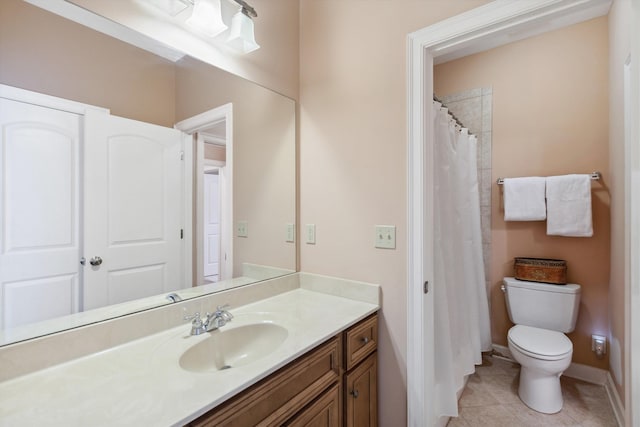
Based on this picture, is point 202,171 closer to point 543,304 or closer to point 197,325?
point 197,325

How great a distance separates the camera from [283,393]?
37.1 inches

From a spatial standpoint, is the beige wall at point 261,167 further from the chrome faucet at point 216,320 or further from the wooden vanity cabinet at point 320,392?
the wooden vanity cabinet at point 320,392

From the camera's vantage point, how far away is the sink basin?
1062mm

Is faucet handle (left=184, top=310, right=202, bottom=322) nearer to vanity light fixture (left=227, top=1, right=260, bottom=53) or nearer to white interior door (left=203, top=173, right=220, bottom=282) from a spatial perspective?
white interior door (left=203, top=173, right=220, bottom=282)

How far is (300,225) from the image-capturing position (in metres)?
1.77

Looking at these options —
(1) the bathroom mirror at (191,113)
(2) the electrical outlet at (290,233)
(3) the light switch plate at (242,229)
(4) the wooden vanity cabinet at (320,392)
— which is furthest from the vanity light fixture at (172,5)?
(4) the wooden vanity cabinet at (320,392)

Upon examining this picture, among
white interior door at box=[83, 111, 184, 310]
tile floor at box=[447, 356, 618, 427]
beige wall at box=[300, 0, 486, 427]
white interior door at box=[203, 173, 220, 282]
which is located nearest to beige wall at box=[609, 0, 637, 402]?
tile floor at box=[447, 356, 618, 427]

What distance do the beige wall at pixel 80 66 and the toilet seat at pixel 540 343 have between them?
2379 millimetres

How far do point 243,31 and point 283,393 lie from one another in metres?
1.48

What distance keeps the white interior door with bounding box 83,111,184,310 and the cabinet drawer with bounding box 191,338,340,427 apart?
598 mm

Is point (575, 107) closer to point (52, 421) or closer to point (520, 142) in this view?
point (520, 142)

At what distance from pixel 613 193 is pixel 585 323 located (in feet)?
3.23

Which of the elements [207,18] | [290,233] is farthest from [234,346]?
[207,18]

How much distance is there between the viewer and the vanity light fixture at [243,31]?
4.37 ft
